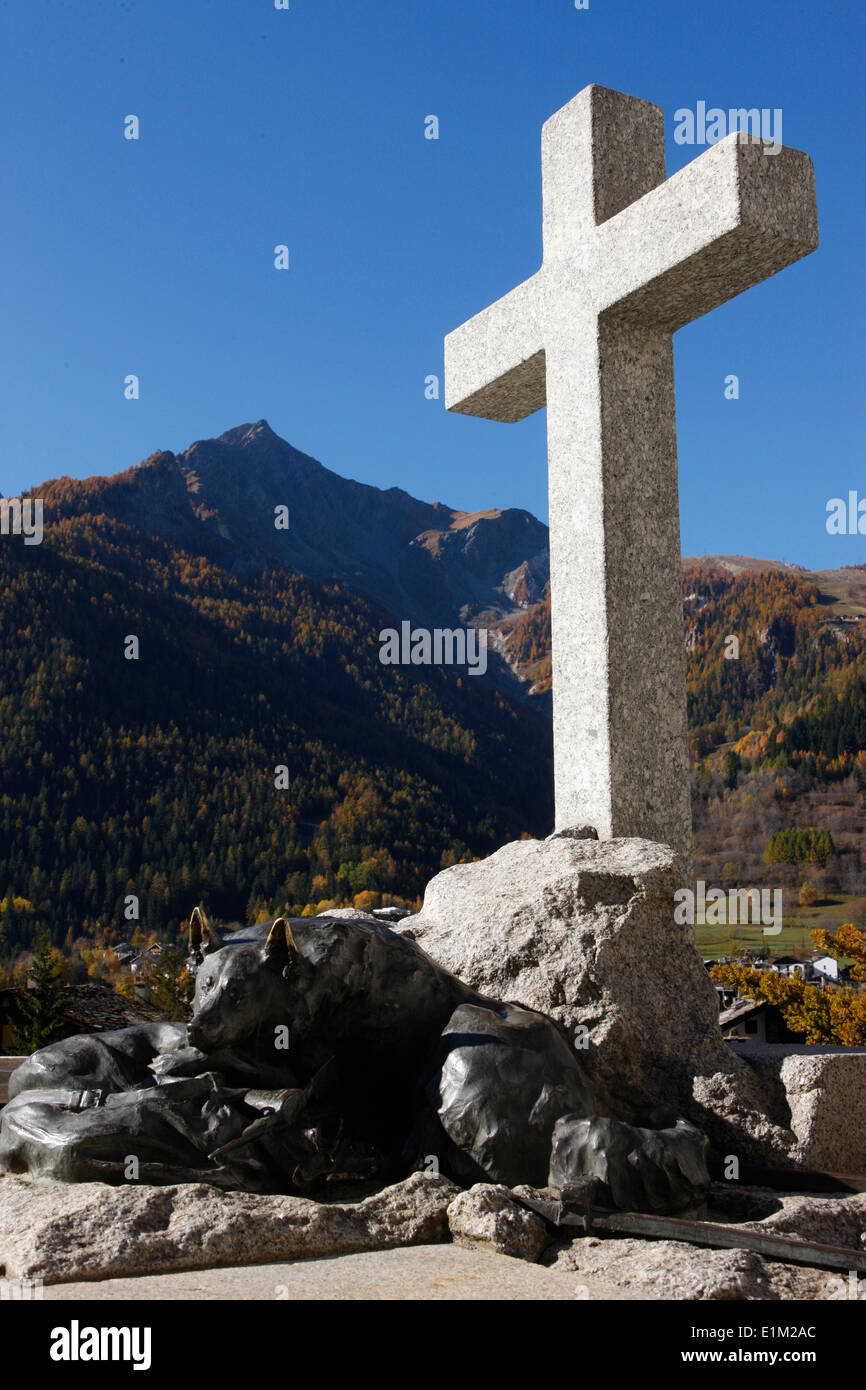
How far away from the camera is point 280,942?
148 inches

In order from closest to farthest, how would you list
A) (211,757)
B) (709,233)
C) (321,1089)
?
(321,1089)
(709,233)
(211,757)

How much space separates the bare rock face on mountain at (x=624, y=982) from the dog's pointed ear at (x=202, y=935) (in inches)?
54.4

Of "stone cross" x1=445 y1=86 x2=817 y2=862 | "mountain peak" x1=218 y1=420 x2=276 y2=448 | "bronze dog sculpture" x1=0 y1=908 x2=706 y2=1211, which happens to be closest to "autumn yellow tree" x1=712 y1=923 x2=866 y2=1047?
"stone cross" x1=445 y1=86 x2=817 y2=862

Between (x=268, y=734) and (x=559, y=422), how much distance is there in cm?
11216

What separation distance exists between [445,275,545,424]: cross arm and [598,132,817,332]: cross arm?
2.48ft

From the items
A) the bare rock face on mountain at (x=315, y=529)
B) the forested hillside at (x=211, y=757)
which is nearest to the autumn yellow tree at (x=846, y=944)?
the forested hillside at (x=211, y=757)

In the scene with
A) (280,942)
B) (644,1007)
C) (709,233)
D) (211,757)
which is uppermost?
(211,757)

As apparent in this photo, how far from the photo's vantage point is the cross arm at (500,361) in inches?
276

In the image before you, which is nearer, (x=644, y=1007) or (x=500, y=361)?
(x=644, y=1007)

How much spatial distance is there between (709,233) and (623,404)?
41.7 inches

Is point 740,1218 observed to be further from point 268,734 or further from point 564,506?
point 268,734

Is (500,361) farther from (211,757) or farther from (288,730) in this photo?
(288,730)

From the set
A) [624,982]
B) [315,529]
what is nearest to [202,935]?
[624,982]

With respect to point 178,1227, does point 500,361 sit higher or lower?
higher
